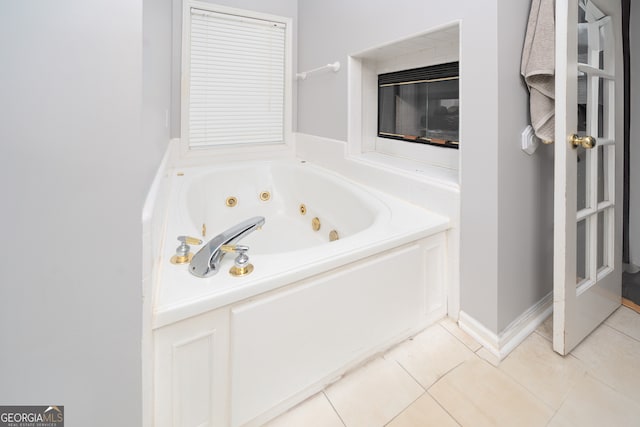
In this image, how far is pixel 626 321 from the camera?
1451 mm

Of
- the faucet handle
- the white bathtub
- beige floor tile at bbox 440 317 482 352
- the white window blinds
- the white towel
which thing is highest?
the white window blinds

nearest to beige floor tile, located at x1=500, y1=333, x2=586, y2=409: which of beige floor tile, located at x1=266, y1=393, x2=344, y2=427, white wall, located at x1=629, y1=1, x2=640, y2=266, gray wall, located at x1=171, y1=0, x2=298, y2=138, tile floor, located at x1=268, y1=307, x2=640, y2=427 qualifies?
tile floor, located at x1=268, y1=307, x2=640, y2=427

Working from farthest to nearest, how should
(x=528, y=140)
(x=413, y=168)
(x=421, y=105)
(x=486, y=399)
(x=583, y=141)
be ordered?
1. (x=421, y=105)
2. (x=413, y=168)
3. (x=528, y=140)
4. (x=583, y=141)
5. (x=486, y=399)

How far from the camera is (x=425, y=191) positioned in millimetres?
1528

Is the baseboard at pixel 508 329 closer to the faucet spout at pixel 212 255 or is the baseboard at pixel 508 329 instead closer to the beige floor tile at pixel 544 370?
the beige floor tile at pixel 544 370

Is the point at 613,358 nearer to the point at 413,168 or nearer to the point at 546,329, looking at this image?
the point at 546,329

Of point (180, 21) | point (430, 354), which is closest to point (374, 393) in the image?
point (430, 354)

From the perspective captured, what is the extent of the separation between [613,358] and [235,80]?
297cm

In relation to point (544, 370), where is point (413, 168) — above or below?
above

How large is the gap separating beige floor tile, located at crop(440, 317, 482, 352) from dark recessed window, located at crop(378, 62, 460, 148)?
38.2 inches

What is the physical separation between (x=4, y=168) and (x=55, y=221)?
12 cm

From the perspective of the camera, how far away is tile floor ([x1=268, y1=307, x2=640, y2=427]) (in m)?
0.99

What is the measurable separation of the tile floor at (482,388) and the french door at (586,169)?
12 centimetres

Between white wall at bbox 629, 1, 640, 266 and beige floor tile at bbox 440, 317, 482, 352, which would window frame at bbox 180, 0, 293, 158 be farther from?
white wall at bbox 629, 1, 640, 266
